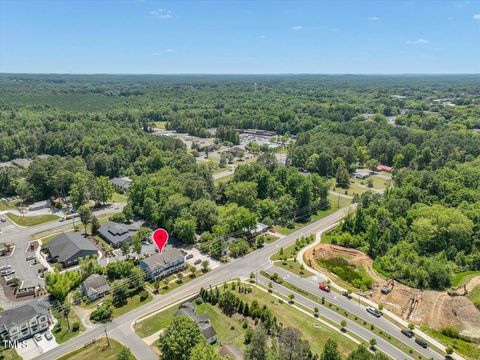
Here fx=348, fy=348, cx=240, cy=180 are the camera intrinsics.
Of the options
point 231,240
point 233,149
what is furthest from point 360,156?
point 231,240

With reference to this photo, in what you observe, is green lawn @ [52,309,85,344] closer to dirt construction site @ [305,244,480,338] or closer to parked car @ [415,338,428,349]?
dirt construction site @ [305,244,480,338]

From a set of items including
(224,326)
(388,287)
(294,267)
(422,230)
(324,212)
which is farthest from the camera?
(324,212)

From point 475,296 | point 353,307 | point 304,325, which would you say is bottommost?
point 353,307

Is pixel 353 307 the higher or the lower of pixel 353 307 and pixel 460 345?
the higher

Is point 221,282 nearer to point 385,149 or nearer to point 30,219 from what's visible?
point 30,219

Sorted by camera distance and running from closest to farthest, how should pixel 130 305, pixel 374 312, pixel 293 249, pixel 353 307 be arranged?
1. pixel 374 312
2. pixel 130 305
3. pixel 353 307
4. pixel 293 249

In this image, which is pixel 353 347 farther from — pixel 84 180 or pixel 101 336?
pixel 84 180

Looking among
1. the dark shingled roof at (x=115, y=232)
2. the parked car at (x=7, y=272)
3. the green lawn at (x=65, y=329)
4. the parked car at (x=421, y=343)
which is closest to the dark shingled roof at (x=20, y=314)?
the green lawn at (x=65, y=329)

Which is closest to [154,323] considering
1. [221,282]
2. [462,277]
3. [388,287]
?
[221,282]
